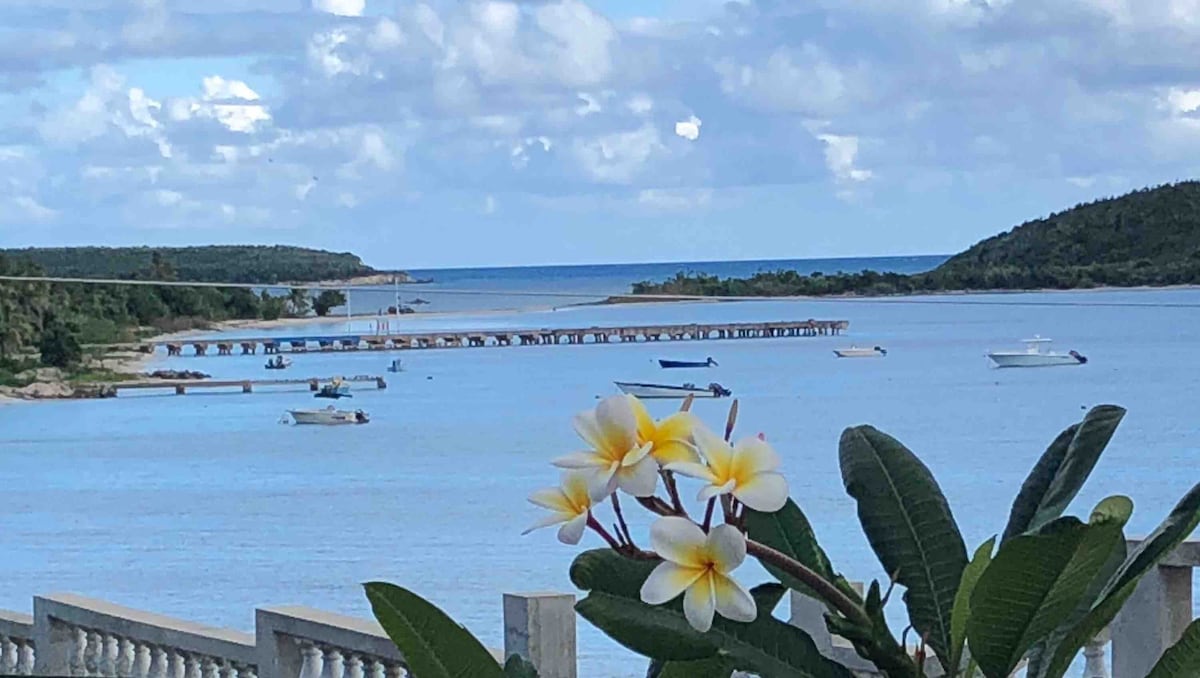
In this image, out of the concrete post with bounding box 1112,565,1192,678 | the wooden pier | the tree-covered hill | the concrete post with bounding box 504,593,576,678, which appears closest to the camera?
the concrete post with bounding box 1112,565,1192,678

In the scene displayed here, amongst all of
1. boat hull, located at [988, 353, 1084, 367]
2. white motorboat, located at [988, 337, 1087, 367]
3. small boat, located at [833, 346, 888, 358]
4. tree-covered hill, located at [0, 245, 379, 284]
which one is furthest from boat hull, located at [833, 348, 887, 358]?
tree-covered hill, located at [0, 245, 379, 284]

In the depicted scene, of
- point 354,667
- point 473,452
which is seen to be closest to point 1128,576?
point 354,667

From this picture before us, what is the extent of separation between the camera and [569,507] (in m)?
0.93

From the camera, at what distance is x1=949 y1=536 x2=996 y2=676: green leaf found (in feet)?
3.10

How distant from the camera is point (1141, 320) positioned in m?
65.8

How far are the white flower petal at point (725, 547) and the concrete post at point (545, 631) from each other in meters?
2.68

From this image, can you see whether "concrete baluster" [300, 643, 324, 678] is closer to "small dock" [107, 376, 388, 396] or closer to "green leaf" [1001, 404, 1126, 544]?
"green leaf" [1001, 404, 1126, 544]

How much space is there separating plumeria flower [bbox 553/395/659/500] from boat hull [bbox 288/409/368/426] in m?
39.2

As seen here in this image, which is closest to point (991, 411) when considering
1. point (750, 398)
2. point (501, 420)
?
point (750, 398)

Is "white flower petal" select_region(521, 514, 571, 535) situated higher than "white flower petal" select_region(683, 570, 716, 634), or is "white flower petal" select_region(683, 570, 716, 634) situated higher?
"white flower petal" select_region(521, 514, 571, 535)

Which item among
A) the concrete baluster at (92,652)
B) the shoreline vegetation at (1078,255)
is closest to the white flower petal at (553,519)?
the concrete baluster at (92,652)

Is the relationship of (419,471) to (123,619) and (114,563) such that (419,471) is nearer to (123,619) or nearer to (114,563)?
(114,563)

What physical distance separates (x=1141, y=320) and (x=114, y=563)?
169 feet

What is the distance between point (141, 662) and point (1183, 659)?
4138mm
